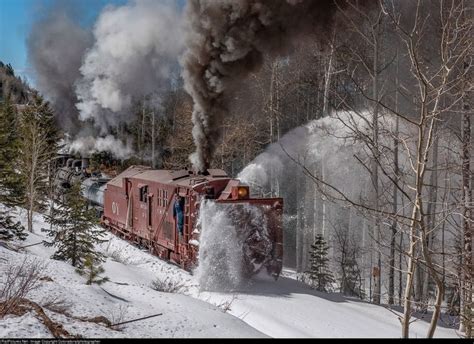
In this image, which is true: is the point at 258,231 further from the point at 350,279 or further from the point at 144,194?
the point at 350,279

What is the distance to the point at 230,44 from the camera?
38.9 ft

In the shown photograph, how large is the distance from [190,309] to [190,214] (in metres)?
3.97

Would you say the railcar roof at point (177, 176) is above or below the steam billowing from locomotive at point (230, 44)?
below

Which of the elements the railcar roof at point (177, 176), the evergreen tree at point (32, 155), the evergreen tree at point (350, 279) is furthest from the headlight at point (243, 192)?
the evergreen tree at point (32, 155)

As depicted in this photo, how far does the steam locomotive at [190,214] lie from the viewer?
30.7ft

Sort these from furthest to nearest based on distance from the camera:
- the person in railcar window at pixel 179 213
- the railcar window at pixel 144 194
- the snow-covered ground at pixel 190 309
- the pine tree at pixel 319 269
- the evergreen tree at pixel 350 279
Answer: the railcar window at pixel 144 194 < the pine tree at pixel 319 269 < the evergreen tree at pixel 350 279 < the person in railcar window at pixel 179 213 < the snow-covered ground at pixel 190 309

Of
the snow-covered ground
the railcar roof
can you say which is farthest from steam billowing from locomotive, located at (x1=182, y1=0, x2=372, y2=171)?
the snow-covered ground

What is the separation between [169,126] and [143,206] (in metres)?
14.6

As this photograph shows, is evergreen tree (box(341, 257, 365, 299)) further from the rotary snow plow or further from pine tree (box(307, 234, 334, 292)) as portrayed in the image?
the rotary snow plow

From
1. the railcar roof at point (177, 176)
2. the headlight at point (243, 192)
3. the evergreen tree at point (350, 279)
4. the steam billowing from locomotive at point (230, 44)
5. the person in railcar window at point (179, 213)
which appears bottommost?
the evergreen tree at point (350, 279)

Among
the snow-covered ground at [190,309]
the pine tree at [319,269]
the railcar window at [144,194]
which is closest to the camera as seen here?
the snow-covered ground at [190,309]

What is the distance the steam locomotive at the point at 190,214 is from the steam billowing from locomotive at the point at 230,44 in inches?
56.4

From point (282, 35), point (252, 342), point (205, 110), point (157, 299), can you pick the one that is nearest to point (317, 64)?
point (282, 35)

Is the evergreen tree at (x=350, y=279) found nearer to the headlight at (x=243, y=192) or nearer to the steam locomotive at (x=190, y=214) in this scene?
the steam locomotive at (x=190, y=214)
